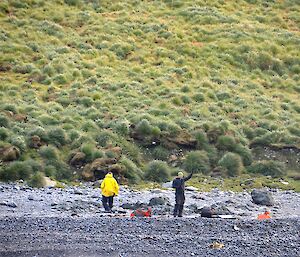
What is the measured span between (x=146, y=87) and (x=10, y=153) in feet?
31.4

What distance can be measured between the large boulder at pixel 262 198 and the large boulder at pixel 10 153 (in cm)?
752

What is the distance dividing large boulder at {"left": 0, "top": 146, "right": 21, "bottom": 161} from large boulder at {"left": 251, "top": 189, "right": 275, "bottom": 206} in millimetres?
7523

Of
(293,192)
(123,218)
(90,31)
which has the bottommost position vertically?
(293,192)

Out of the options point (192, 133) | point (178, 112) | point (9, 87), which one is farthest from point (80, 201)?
point (9, 87)

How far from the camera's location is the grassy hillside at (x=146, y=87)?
22562 millimetres

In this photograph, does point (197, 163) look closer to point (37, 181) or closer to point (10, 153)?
point (37, 181)

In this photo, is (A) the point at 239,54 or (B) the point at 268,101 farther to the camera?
(A) the point at 239,54

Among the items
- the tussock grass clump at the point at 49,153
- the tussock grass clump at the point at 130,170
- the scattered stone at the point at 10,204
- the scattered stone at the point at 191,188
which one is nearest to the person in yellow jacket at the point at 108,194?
the scattered stone at the point at 10,204

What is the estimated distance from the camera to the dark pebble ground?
11766mm

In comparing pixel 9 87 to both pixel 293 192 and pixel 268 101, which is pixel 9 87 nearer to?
pixel 268 101

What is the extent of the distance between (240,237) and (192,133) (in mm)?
11706

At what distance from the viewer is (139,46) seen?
34.2m

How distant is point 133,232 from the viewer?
12898mm

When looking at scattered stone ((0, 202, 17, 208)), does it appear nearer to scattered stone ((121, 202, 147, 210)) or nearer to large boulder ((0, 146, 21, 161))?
scattered stone ((121, 202, 147, 210))
